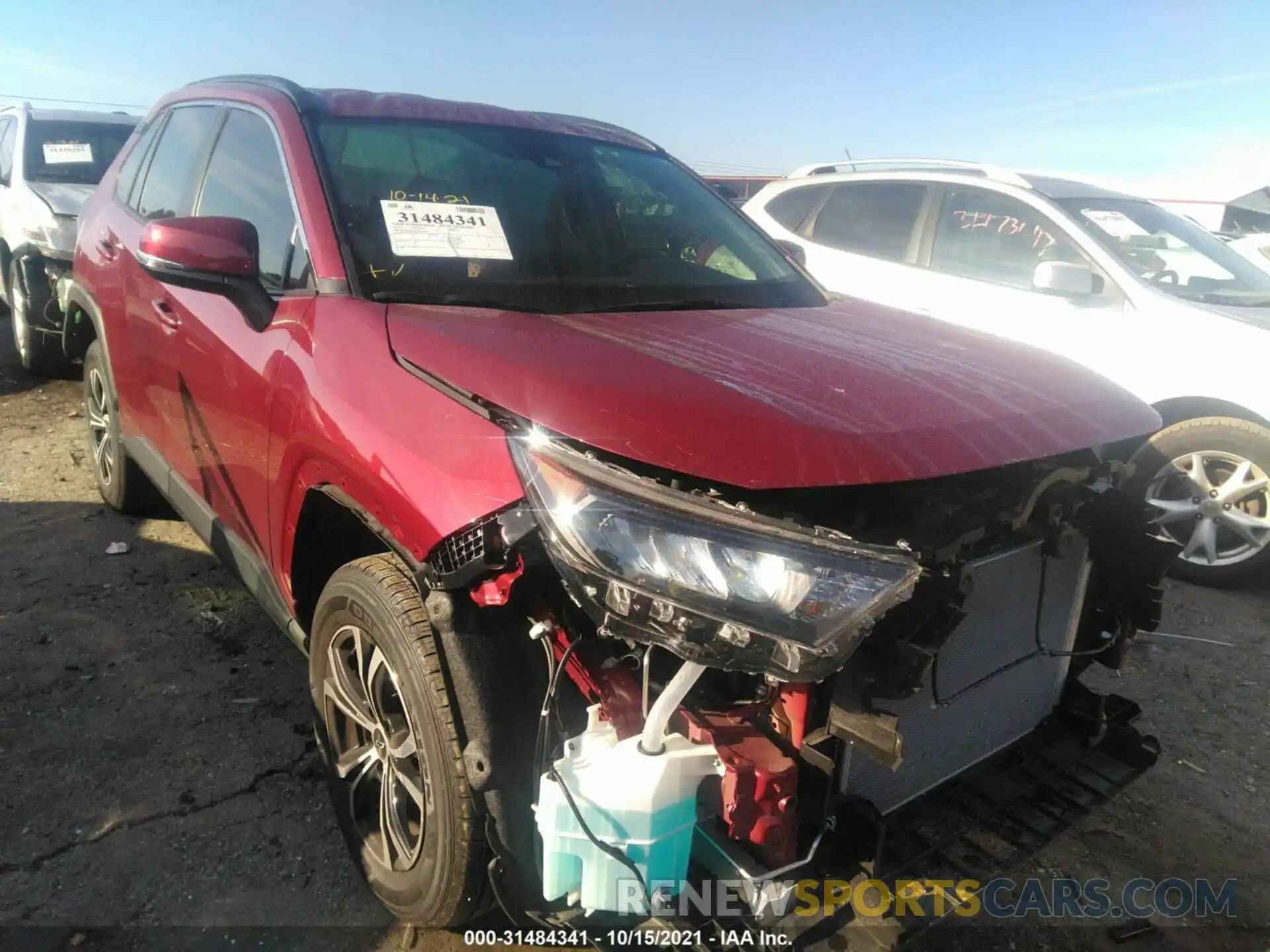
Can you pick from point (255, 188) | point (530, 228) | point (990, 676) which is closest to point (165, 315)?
point (255, 188)

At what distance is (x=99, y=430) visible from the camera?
4.38m

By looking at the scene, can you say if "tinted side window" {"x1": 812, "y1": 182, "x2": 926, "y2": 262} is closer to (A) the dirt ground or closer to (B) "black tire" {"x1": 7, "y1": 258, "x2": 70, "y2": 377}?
(A) the dirt ground

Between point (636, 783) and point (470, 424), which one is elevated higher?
point (470, 424)

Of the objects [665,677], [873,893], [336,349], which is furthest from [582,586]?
[336,349]

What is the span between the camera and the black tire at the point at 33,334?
6383 mm

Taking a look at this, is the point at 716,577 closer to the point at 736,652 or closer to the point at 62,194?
the point at 736,652

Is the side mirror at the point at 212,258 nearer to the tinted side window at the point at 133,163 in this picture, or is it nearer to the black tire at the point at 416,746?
the black tire at the point at 416,746

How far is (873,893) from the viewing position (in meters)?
1.56

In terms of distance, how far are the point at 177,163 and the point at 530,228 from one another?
5.64 ft

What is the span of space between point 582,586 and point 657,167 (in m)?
2.30

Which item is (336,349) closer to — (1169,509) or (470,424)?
(470,424)

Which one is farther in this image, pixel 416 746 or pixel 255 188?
pixel 255 188

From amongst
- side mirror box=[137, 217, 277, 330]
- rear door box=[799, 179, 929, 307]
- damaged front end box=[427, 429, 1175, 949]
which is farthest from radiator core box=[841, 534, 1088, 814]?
rear door box=[799, 179, 929, 307]

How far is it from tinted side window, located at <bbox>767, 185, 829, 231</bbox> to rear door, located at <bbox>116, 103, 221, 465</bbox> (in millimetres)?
3939
